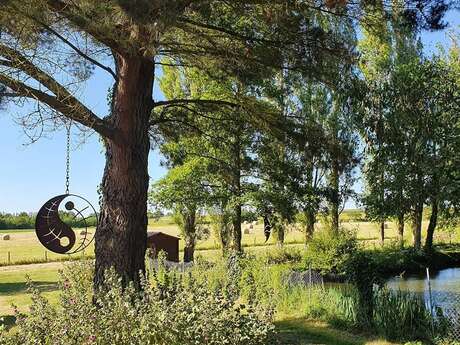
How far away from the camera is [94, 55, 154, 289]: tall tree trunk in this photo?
7.78 metres

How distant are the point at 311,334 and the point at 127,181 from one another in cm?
386

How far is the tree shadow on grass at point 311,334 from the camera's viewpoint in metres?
7.98

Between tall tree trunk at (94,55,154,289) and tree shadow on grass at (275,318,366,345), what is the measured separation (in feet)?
8.33

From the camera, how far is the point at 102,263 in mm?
7820

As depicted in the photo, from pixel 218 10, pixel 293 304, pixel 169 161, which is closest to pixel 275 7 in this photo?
pixel 218 10

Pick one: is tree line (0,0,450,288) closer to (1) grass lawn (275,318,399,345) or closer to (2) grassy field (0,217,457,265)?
(1) grass lawn (275,318,399,345)

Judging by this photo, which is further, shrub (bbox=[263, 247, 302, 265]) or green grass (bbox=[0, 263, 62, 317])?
shrub (bbox=[263, 247, 302, 265])

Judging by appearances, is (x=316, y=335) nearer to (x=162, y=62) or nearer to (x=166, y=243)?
(x=162, y=62)

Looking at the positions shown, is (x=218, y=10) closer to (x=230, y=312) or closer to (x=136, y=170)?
(x=136, y=170)

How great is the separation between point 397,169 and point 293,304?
15.8 meters

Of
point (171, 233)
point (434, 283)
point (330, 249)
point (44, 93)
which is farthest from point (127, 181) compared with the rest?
point (171, 233)

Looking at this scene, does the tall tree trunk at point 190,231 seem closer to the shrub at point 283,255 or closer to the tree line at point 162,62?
the shrub at point 283,255

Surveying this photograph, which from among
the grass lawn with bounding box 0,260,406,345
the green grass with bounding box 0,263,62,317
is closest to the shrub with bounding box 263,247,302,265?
the green grass with bounding box 0,263,62,317

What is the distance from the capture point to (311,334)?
28.2ft
